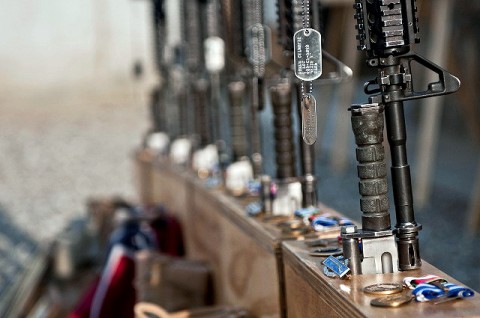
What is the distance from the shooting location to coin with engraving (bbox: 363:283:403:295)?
2.25 meters

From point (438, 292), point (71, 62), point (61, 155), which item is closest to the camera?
point (438, 292)

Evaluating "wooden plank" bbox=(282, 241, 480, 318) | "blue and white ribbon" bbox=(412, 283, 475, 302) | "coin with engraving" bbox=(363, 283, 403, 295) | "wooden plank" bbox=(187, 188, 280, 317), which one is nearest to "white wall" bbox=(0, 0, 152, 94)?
"wooden plank" bbox=(187, 188, 280, 317)

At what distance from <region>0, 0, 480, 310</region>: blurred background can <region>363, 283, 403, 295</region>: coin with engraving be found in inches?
115

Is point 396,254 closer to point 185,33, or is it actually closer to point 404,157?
point 404,157

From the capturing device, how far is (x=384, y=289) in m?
2.26

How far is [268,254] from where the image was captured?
315cm

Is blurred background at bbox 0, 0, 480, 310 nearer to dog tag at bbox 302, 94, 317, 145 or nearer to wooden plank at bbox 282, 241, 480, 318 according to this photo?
wooden plank at bbox 282, 241, 480, 318

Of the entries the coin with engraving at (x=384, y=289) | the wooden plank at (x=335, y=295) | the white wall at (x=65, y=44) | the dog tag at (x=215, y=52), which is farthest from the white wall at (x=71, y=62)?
the coin with engraving at (x=384, y=289)

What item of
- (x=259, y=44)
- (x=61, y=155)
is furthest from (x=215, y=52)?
(x=61, y=155)

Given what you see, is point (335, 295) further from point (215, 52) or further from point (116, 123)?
point (116, 123)

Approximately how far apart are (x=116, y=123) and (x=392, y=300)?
1341 cm

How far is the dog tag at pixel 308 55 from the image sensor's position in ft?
7.98

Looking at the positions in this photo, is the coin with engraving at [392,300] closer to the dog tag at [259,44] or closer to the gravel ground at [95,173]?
the dog tag at [259,44]

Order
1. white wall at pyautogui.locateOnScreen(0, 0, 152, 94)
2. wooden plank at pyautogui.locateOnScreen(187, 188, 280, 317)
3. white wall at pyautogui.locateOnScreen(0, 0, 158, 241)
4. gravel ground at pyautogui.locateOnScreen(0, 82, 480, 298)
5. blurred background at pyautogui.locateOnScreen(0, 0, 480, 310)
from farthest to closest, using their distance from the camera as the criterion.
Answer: white wall at pyautogui.locateOnScreen(0, 0, 152, 94)
white wall at pyautogui.locateOnScreen(0, 0, 158, 241)
blurred background at pyautogui.locateOnScreen(0, 0, 480, 310)
gravel ground at pyautogui.locateOnScreen(0, 82, 480, 298)
wooden plank at pyautogui.locateOnScreen(187, 188, 280, 317)
